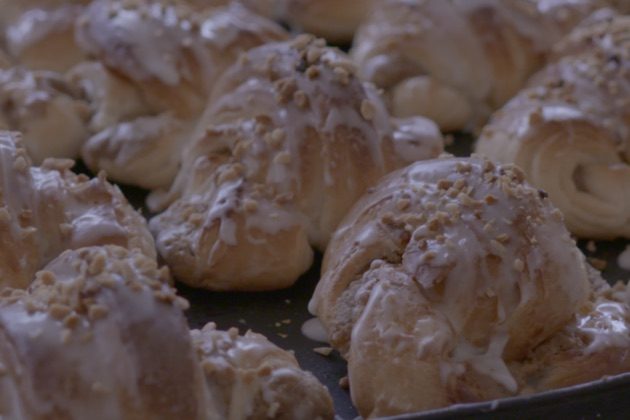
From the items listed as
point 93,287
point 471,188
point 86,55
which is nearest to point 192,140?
point 86,55

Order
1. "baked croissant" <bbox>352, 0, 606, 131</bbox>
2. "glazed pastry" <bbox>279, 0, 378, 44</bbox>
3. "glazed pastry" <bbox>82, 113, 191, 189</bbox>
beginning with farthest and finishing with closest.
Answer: "glazed pastry" <bbox>279, 0, 378, 44</bbox>
"baked croissant" <bbox>352, 0, 606, 131</bbox>
"glazed pastry" <bbox>82, 113, 191, 189</bbox>

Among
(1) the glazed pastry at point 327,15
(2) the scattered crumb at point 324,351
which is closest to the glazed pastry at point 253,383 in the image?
(2) the scattered crumb at point 324,351

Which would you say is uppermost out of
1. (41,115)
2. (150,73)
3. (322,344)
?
(150,73)

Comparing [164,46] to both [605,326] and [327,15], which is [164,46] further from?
[605,326]

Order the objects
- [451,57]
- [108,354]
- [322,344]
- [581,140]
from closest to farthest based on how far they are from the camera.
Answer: [108,354] → [322,344] → [581,140] → [451,57]

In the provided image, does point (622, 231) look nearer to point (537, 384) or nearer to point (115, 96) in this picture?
point (537, 384)

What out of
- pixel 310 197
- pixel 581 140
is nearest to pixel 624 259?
pixel 581 140

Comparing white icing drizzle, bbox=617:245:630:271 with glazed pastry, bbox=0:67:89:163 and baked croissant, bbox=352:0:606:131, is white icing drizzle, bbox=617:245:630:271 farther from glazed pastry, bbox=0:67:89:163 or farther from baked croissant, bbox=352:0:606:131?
glazed pastry, bbox=0:67:89:163

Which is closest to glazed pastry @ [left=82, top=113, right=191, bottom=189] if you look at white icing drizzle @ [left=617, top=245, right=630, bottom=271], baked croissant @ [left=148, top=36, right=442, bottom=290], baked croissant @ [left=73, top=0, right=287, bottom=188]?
baked croissant @ [left=73, top=0, right=287, bottom=188]
